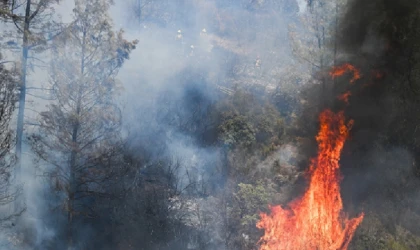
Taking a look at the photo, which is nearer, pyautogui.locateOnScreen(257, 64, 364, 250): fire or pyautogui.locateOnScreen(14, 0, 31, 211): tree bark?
pyautogui.locateOnScreen(257, 64, 364, 250): fire

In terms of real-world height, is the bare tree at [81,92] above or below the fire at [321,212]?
above

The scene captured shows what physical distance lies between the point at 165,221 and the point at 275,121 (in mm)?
8229

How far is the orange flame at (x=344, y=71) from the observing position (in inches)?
548

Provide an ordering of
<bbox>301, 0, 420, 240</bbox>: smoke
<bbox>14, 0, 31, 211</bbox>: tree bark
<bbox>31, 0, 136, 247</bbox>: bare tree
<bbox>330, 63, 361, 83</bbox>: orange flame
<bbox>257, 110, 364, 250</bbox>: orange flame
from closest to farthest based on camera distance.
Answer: <bbox>31, 0, 136, 247</bbox>: bare tree
<bbox>257, 110, 364, 250</bbox>: orange flame
<bbox>14, 0, 31, 211</bbox>: tree bark
<bbox>301, 0, 420, 240</bbox>: smoke
<bbox>330, 63, 361, 83</bbox>: orange flame

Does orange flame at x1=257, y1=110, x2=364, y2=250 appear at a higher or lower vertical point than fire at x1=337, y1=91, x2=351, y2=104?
lower

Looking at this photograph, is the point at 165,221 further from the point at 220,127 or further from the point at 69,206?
the point at 220,127

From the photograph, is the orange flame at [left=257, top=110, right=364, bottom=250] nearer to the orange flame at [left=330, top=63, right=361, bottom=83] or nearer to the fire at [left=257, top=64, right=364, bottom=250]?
the fire at [left=257, top=64, right=364, bottom=250]

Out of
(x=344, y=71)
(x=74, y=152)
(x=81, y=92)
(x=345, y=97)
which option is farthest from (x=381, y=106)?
(x=74, y=152)

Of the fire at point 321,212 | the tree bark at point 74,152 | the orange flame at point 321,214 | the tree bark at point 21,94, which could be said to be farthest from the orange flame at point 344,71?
the tree bark at point 21,94

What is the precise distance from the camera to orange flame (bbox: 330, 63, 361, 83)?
13.9 meters

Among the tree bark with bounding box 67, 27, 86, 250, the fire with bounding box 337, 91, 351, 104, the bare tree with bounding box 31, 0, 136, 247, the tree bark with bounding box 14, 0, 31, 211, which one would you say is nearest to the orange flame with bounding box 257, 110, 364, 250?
the fire with bounding box 337, 91, 351, 104

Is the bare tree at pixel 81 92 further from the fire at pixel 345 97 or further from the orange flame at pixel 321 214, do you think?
the fire at pixel 345 97

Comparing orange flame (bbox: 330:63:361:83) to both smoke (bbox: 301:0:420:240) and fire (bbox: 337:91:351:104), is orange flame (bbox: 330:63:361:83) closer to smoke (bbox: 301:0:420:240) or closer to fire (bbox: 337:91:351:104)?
smoke (bbox: 301:0:420:240)

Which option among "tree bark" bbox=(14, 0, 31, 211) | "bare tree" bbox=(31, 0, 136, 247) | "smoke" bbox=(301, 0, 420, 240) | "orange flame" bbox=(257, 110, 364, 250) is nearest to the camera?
"bare tree" bbox=(31, 0, 136, 247)
